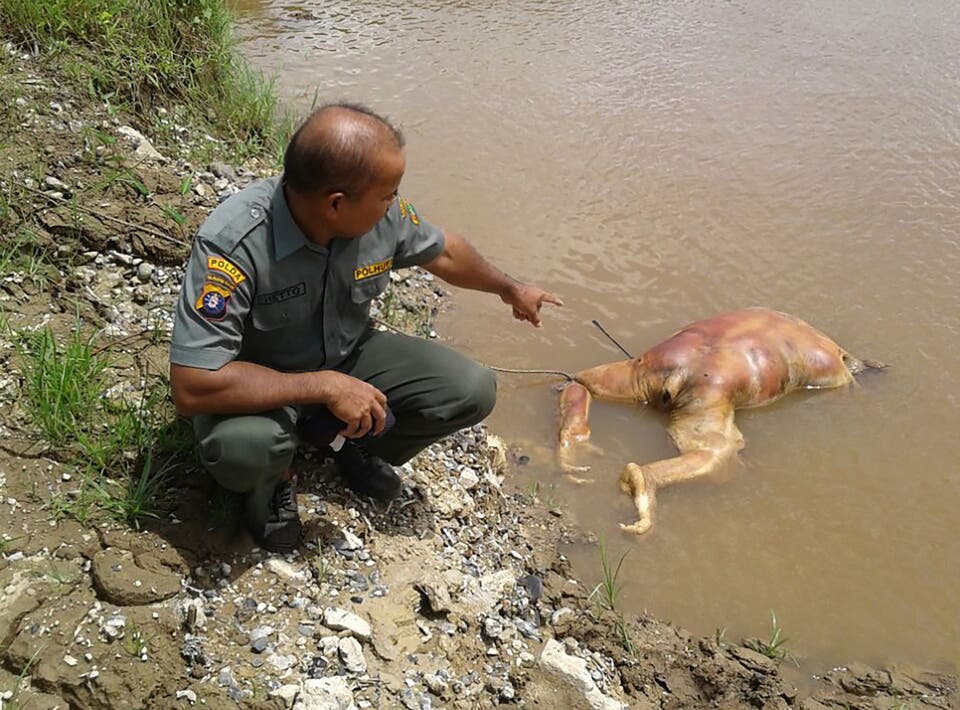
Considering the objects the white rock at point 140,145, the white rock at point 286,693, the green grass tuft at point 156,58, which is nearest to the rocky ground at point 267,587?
the white rock at point 286,693

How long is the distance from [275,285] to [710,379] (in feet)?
7.18

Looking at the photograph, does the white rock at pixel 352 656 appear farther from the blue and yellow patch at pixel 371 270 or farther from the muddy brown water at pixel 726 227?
the muddy brown water at pixel 726 227

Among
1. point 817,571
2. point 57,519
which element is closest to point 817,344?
point 817,571

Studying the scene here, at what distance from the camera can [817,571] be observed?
328cm

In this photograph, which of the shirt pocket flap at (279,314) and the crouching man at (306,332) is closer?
the crouching man at (306,332)

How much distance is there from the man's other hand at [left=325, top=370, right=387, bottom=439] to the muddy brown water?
1.23 metres

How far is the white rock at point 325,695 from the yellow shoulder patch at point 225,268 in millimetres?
1056

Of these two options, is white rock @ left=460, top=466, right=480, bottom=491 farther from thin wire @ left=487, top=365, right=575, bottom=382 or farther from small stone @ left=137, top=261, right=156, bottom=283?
small stone @ left=137, top=261, right=156, bottom=283

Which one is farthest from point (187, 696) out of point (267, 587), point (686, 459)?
point (686, 459)

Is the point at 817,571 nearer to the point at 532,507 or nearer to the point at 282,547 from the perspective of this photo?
the point at 532,507

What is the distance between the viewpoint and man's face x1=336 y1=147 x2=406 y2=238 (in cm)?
225

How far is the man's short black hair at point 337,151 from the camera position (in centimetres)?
220

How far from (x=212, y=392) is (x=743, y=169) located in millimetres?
4445

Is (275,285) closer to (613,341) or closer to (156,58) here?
(613,341)
